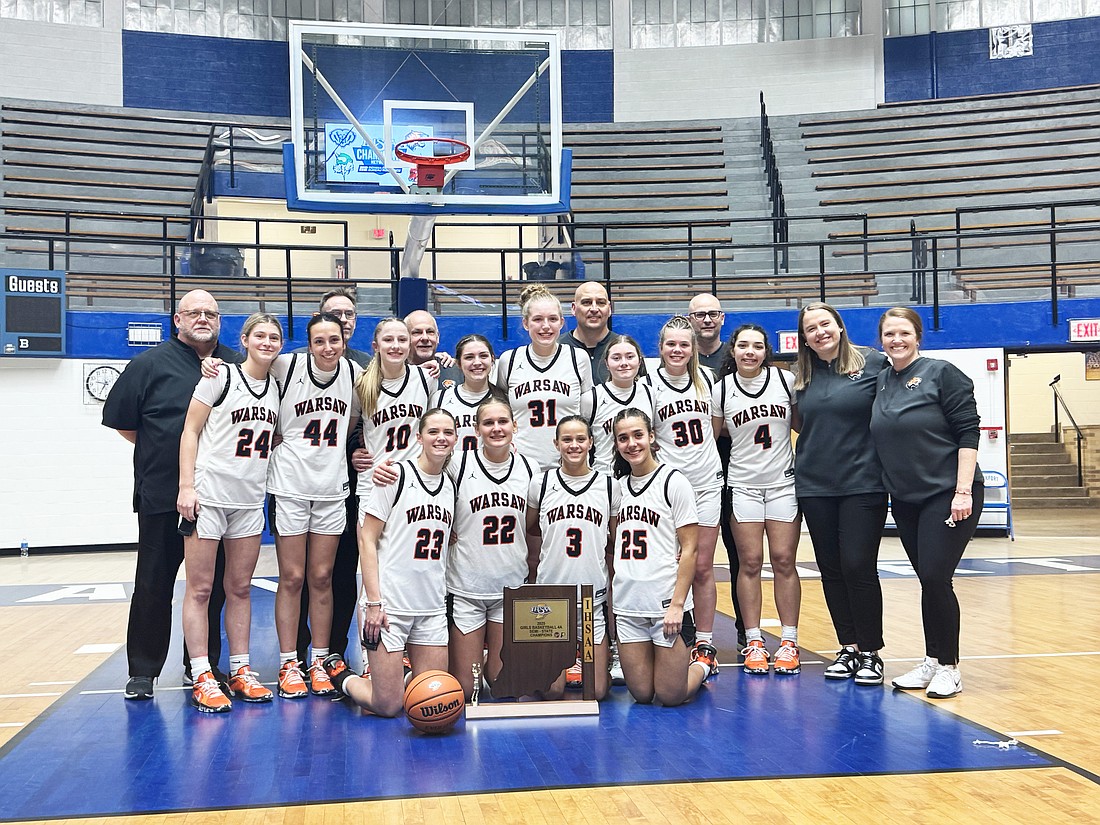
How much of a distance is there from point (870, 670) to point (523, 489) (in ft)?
6.14

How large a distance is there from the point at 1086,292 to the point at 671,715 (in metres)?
10.2

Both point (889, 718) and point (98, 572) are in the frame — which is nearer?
point (889, 718)

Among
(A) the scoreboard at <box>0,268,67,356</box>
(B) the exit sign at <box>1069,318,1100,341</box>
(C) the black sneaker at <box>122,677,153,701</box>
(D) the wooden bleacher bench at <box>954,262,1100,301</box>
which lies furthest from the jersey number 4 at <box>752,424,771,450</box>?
(A) the scoreboard at <box>0,268,67,356</box>

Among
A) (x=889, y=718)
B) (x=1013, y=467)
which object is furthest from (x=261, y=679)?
(x=1013, y=467)

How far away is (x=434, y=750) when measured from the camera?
401cm

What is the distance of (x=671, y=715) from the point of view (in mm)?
4539

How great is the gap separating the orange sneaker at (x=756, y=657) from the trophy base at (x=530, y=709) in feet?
3.57

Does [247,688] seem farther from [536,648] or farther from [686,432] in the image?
[686,432]

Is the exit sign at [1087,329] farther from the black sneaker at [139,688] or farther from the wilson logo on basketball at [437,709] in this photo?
the black sneaker at [139,688]

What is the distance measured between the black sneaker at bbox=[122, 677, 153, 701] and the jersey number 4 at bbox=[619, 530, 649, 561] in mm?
2320

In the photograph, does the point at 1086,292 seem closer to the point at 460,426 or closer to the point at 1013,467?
the point at 1013,467

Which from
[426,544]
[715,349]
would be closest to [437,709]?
[426,544]

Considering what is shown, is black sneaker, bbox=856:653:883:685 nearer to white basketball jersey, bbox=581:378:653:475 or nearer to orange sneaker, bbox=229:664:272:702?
white basketball jersey, bbox=581:378:653:475

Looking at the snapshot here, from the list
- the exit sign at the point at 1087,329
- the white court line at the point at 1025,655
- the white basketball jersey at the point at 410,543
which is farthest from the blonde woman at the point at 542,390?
the exit sign at the point at 1087,329
